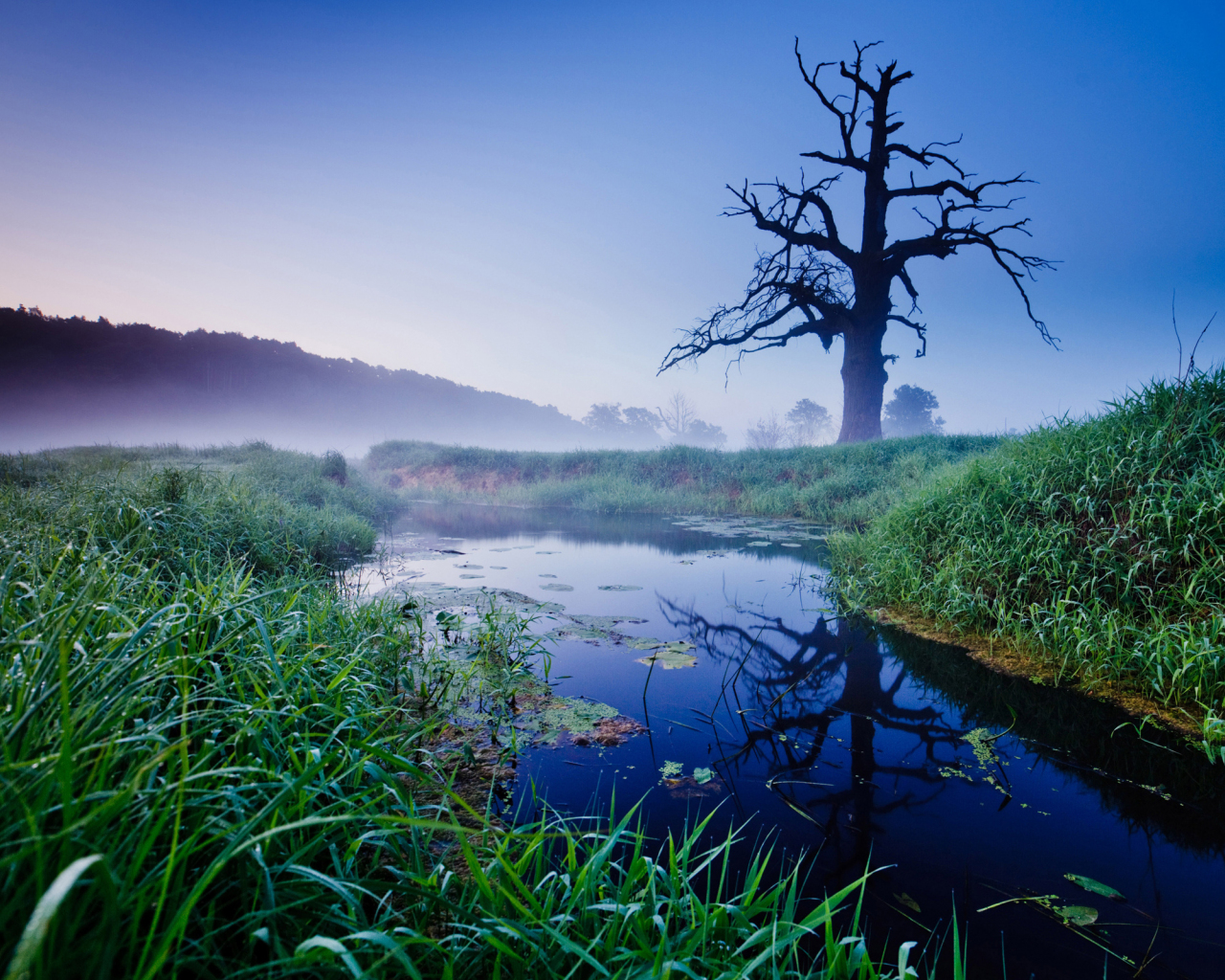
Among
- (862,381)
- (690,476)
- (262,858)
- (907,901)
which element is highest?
(862,381)

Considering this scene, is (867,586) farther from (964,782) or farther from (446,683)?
(446,683)

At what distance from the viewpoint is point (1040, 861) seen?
201 cm

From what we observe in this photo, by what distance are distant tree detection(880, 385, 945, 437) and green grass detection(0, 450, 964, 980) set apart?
2527 inches

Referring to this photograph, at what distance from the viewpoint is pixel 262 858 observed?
1.14m

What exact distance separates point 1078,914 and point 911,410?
66.9m

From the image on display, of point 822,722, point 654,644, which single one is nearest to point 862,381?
point 654,644

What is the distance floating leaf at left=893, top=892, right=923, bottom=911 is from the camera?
1781 millimetres

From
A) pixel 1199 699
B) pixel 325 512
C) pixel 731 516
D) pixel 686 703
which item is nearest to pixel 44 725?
pixel 686 703

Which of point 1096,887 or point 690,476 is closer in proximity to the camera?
point 1096,887

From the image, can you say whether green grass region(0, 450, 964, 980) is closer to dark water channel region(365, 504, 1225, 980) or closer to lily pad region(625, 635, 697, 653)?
dark water channel region(365, 504, 1225, 980)

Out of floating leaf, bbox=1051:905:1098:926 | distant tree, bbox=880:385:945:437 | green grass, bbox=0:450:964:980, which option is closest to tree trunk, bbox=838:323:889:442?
floating leaf, bbox=1051:905:1098:926

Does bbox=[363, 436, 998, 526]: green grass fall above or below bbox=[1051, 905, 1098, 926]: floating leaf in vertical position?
above

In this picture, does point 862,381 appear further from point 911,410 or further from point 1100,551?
point 911,410

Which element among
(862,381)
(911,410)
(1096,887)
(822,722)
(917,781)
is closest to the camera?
(1096,887)
